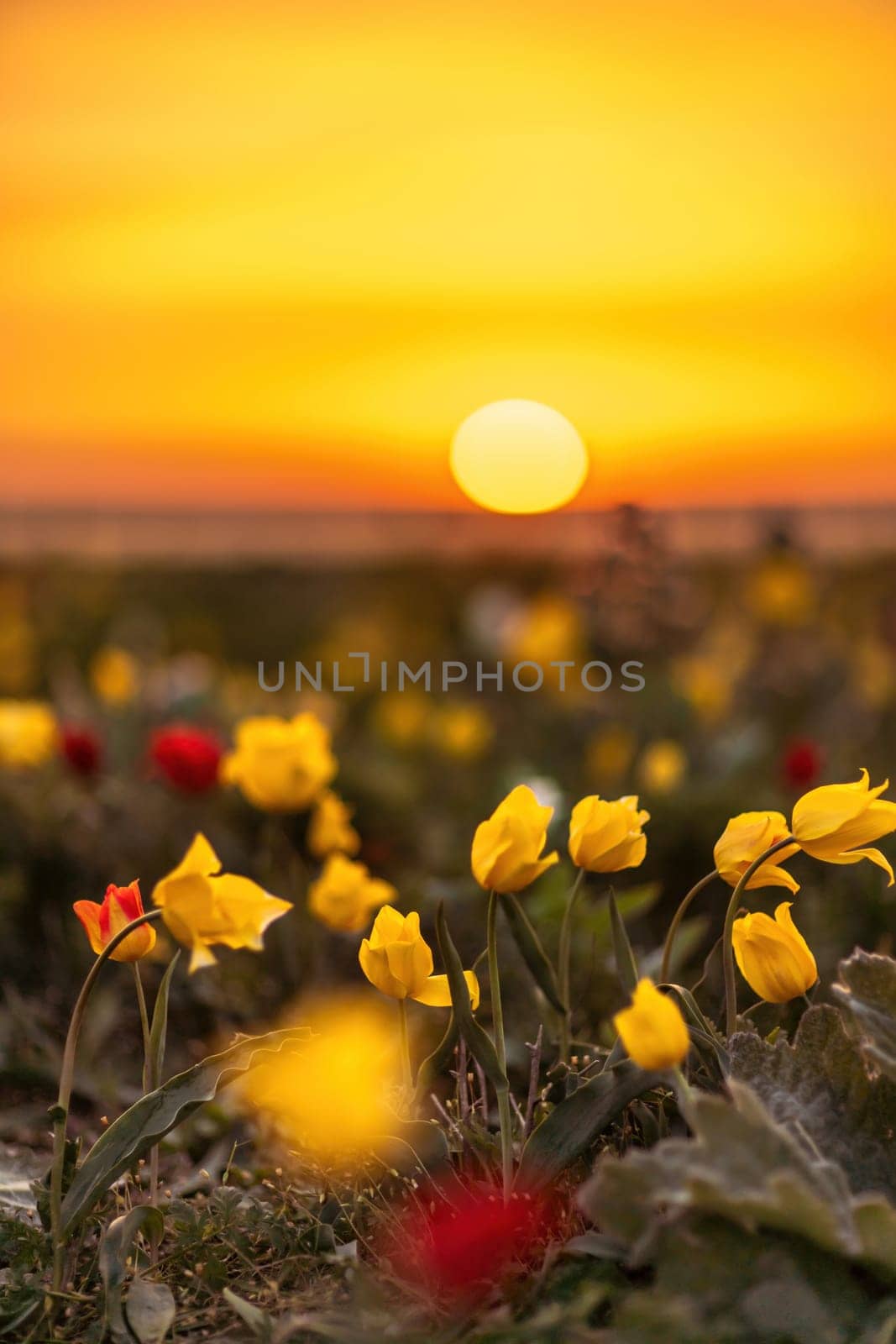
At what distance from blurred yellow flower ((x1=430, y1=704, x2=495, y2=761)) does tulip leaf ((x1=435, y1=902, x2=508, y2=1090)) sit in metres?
3.01

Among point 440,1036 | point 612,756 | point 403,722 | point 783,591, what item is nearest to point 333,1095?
point 440,1036

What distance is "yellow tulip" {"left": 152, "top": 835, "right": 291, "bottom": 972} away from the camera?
4.56ft

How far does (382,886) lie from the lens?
2.18 meters

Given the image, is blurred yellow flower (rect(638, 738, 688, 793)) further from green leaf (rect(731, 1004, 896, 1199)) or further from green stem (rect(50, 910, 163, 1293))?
green stem (rect(50, 910, 163, 1293))

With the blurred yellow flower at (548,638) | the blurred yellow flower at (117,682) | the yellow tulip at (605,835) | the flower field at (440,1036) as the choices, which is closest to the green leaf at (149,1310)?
the flower field at (440,1036)

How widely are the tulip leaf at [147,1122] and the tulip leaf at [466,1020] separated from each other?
203 millimetres

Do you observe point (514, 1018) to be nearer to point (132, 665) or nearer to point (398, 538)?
point (132, 665)

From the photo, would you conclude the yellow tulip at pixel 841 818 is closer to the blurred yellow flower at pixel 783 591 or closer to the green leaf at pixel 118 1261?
the green leaf at pixel 118 1261

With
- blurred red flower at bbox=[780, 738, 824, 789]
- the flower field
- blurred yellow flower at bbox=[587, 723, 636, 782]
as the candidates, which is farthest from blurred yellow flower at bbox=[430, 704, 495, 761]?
blurred red flower at bbox=[780, 738, 824, 789]

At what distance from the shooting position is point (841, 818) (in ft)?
4.58

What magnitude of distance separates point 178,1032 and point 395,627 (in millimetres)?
5999

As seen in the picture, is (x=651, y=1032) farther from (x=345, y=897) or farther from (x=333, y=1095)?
(x=345, y=897)

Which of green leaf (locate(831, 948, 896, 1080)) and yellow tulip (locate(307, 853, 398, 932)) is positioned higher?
green leaf (locate(831, 948, 896, 1080))

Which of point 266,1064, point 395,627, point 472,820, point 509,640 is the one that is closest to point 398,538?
point 395,627
